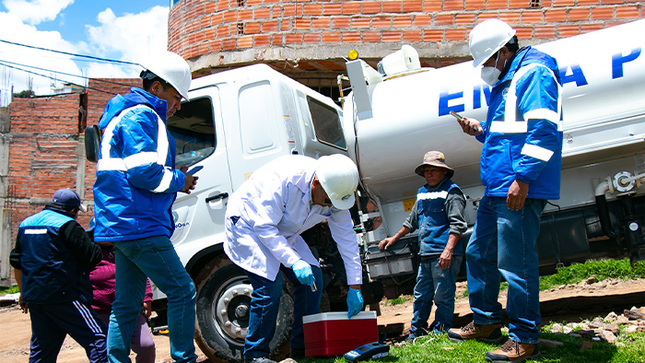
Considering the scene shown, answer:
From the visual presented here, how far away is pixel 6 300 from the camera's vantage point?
37.0 ft

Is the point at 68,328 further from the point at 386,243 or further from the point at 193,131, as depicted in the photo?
the point at 386,243

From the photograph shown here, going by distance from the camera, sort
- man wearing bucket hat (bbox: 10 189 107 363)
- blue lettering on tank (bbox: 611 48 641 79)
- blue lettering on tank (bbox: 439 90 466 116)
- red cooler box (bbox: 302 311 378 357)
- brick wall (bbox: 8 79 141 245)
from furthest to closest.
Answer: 1. brick wall (bbox: 8 79 141 245)
2. blue lettering on tank (bbox: 439 90 466 116)
3. blue lettering on tank (bbox: 611 48 641 79)
4. man wearing bucket hat (bbox: 10 189 107 363)
5. red cooler box (bbox: 302 311 378 357)

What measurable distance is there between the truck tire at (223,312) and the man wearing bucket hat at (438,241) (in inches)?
45.8

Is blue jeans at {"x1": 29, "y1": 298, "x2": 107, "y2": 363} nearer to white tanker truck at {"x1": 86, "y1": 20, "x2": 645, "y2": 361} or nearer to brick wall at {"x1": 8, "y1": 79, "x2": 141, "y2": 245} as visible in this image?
white tanker truck at {"x1": 86, "y1": 20, "x2": 645, "y2": 361}

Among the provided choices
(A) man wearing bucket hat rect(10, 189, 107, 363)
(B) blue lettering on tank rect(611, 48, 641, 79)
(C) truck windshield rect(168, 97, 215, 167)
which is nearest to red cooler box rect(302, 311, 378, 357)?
(A) man wearing bucket hat rect(10, 189, 107, 363)

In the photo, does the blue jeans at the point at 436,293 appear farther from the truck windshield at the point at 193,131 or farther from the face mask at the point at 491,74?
the truck windshield at the point at 193,131

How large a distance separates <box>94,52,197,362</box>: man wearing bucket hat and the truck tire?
5.02 feet

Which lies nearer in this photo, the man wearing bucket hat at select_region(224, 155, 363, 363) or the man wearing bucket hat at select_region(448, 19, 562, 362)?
the man wearing bucket hat at select_region(448, 19, 562, 362)

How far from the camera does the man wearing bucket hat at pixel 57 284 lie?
3.89 metres

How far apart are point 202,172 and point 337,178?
7.08ft

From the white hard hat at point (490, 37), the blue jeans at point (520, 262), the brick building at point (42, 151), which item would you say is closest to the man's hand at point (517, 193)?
the blue jeans at point (520, 262)

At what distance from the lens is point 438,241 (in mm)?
4793

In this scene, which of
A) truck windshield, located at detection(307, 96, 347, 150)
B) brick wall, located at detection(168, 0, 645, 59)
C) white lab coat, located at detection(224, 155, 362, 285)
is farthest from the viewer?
brick wall, located at detection(168, 0, 645, 59)

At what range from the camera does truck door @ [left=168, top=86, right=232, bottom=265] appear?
5188 millimetres
